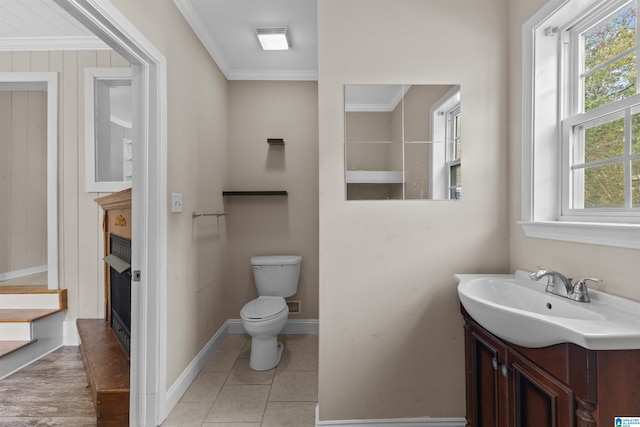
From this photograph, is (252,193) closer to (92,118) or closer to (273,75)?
(273,75)

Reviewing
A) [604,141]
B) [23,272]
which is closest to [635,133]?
[604,141]

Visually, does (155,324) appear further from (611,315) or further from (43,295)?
(611,315)

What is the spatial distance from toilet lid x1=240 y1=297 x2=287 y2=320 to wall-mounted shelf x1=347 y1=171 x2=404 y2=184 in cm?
121

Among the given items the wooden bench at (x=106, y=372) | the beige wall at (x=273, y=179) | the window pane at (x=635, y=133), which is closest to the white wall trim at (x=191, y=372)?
the wooden bench at (x=106, y=372)

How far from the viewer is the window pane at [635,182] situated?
109cm

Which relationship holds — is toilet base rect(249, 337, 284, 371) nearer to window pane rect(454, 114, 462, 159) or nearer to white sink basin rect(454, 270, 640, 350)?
white sink basin rect(454, 270, 640, 350)

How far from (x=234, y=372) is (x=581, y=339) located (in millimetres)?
2118

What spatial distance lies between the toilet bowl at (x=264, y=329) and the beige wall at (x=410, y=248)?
0.68m

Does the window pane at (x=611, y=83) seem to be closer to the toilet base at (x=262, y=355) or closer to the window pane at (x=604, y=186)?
the window pane at (x=604, y=186)

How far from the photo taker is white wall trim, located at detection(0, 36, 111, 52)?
2.47m

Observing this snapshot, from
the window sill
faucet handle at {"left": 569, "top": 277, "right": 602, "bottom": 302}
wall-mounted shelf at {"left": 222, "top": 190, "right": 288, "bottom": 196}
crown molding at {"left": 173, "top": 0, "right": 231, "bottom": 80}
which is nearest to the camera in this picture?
the window sill

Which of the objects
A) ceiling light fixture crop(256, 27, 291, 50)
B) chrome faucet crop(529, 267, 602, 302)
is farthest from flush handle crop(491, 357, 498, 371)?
ceiling light fixture crop(256, 27, 291, 50)

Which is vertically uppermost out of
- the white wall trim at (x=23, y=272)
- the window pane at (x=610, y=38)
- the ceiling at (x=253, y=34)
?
the ceiling at (x=253, y=34)

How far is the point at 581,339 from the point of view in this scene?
78 cm
